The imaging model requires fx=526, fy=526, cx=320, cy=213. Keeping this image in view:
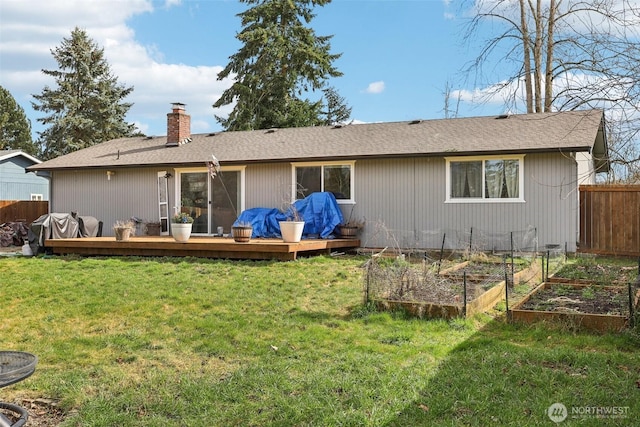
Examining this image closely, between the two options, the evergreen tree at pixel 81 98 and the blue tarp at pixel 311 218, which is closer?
the blue tarp at pixel 311 218

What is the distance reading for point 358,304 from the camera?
6199mm

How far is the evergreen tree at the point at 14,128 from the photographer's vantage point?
36.6 metres

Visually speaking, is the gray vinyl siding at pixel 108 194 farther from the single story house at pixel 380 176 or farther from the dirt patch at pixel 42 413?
the dirt patch at pixel 42 413

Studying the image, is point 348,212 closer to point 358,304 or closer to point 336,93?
point 358,304

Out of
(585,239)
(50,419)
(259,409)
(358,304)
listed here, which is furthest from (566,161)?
(50,419)

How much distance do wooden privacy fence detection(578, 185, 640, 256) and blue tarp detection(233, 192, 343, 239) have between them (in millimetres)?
5411

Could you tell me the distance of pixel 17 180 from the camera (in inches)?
965

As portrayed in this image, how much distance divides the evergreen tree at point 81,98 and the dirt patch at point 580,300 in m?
29.1

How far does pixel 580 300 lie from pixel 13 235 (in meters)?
15.4

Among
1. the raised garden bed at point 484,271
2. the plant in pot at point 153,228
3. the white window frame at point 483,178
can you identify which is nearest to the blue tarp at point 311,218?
the white window frame at point 483,178

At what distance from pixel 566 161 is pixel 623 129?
686cm

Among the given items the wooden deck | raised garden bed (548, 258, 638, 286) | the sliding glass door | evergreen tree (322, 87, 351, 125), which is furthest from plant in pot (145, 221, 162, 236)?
evergreen tree (322, 87, 351, 125)

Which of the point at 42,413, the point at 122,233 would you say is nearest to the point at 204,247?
the point at 122,233

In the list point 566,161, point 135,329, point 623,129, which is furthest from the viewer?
point 566,161
